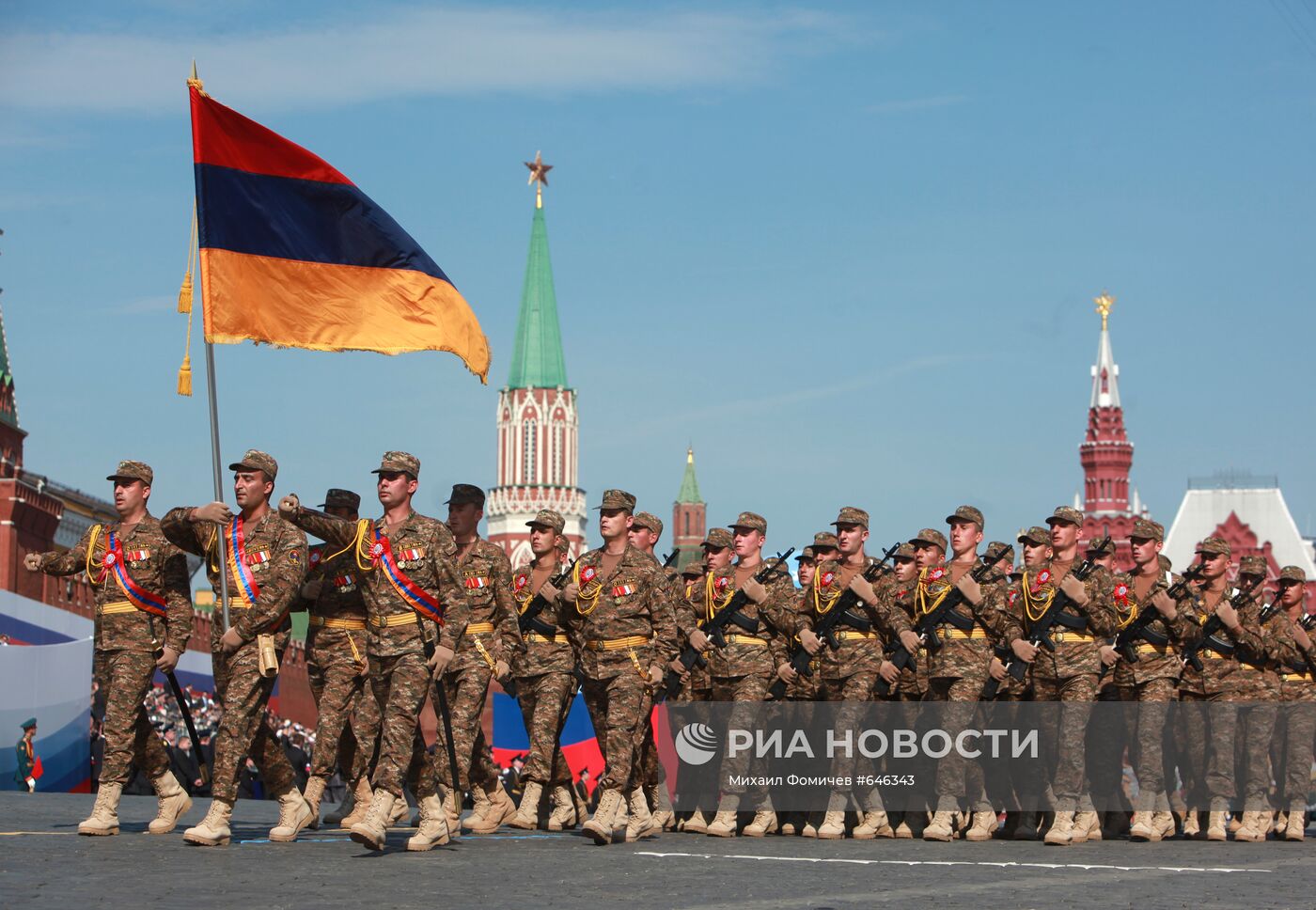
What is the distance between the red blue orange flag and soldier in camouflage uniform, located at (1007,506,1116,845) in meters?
4.41

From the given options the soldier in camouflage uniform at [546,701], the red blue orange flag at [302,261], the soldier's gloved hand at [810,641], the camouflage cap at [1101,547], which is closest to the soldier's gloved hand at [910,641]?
the soldier's gloved hand at [810,641]

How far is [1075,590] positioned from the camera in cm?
1418

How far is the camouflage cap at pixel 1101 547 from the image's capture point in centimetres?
1479

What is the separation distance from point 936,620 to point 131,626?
5832mm

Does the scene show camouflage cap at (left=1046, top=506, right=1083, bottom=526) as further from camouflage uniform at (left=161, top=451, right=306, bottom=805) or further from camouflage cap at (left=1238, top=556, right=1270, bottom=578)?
camouflage uniform at (left=161, top=451, right=306, bottom=805)

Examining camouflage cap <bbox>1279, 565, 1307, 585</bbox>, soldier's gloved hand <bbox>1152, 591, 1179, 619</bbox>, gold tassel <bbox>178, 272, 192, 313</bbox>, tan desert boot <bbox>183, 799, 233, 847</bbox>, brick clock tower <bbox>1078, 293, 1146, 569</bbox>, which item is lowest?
tan desert boot <bbox>183, 799, 233, 847</bbox>

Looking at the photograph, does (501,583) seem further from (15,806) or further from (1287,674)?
(1287,674)

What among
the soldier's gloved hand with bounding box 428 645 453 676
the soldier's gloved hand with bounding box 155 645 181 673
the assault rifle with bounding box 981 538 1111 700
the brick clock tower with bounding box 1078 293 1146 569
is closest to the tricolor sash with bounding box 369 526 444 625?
the soldier's gloved hand with bounding box 428 645 453 676

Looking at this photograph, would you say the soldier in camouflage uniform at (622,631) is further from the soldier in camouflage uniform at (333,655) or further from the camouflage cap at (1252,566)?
the camouflage cap at (1252,566)

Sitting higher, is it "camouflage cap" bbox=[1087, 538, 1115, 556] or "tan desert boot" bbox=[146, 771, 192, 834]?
"camouflage cap" bbox=[1087, 538, 1115, 556]

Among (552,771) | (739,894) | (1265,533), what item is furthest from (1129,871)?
(1265,533)

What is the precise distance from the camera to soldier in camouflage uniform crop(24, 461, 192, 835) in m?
12.1

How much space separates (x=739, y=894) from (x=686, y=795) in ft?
18.1

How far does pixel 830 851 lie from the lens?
506 inches
